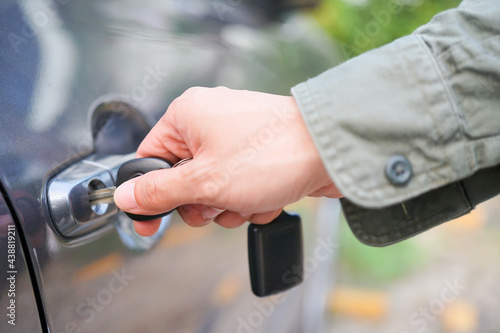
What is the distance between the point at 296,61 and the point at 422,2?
2296mm

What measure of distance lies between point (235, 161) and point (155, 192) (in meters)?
0.16

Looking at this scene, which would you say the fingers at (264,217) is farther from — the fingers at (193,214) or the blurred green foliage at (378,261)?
the blurred green foliage at (378,261)

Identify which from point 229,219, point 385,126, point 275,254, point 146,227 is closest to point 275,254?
point 275,254

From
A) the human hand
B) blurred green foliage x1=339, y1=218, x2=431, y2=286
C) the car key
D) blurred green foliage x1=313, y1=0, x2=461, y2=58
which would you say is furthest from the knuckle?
blurred green foliage x1=313, y1=0, x2=461, y2=58

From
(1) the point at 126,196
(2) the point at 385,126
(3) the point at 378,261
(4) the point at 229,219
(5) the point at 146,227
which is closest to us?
(2) the point at 385,126

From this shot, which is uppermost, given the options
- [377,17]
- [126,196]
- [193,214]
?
[126,196]

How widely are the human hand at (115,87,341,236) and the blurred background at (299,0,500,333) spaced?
1620mm

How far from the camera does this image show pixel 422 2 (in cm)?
354

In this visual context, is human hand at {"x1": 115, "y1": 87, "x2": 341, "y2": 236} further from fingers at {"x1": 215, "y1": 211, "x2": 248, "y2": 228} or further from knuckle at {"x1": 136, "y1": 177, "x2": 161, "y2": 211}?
fingers at {"x1": 215, "y1": 211, "x2": 248, "y2": 228}

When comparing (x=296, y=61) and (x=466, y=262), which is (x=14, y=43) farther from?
(x=466, y=262)

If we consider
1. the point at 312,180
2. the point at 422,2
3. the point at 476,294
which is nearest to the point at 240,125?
the point at 312,180

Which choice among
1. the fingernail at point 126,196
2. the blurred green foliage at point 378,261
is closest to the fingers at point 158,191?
the fingernail at point 126,196

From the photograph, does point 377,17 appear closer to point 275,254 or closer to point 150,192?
point 275,254

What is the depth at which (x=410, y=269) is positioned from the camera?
3.07 meters
